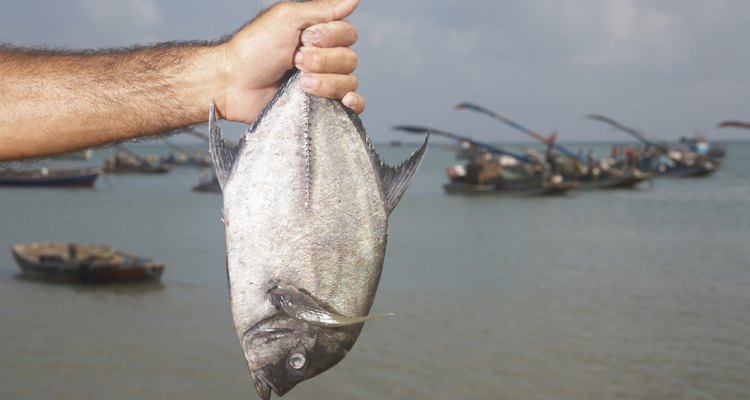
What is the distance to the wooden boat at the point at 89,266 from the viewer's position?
17188 mm

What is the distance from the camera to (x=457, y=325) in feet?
49.0

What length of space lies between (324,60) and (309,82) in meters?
0.08

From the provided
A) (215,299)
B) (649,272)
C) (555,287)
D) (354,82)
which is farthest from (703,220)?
(354,82)

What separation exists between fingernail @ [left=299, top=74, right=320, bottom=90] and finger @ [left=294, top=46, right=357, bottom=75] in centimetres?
2

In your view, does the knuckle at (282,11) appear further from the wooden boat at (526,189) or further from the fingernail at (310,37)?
the wooden boat at (526,189)

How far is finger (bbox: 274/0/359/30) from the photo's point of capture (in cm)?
212

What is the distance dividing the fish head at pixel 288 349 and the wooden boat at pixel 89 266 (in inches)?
630

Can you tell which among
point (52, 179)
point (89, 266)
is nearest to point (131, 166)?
point (52, 179)

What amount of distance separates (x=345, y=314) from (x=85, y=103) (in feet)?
3.45

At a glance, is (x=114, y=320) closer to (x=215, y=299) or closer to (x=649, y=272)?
(x=215, y=299)

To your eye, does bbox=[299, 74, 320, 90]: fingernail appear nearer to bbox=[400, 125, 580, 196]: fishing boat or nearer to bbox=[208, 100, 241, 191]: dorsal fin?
bbox=[208, 100, 241, 191]: dorsal fin

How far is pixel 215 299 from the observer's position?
56.4 ft

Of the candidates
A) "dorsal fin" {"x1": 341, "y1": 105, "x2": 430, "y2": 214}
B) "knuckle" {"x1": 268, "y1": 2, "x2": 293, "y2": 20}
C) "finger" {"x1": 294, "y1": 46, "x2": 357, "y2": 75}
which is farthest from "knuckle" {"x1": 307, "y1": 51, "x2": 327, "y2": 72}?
"dorsal fin" {"x1": 341, "y1": 105, "x2": 430, "y2": 214}

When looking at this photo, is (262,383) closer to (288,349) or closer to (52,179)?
(288,349)
